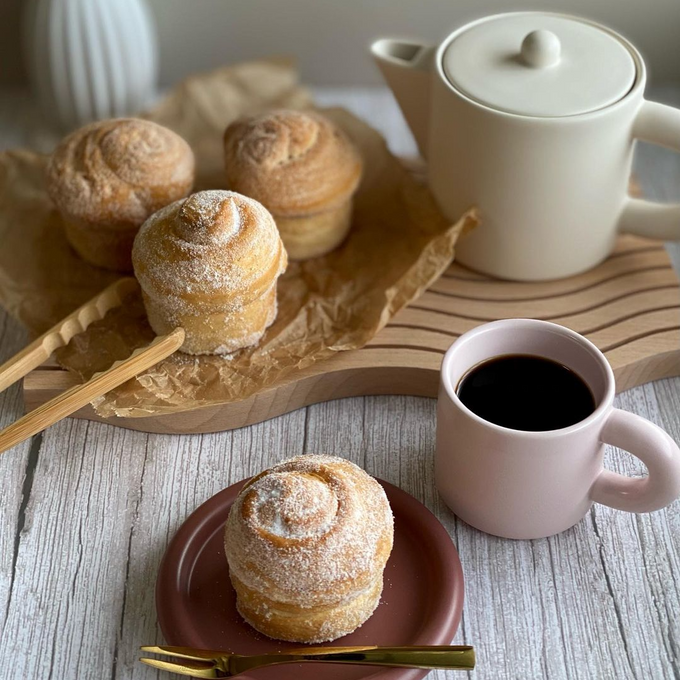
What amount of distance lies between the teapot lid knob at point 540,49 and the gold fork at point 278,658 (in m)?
0.75

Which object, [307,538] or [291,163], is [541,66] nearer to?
[291,163]

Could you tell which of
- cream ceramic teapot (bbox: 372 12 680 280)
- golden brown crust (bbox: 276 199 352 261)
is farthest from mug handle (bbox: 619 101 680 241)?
golden brown crust (bbox: 276 199 352 261)

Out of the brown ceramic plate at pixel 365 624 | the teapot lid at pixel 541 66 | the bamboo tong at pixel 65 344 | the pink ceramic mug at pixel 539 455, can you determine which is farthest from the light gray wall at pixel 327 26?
the brown ceramic plate at pixel 365 624

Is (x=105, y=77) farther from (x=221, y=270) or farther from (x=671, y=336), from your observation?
(x=671, y=336)

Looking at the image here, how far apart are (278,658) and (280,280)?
24.4 inches

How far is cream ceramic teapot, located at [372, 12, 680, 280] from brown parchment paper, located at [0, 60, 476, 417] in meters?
0.06

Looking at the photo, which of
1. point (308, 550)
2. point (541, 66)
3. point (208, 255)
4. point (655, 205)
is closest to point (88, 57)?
point (208, 255)

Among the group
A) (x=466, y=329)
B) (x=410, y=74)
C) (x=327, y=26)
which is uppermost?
(x=410, y=74)

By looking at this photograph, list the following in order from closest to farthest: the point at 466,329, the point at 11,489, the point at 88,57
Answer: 1. the point at 11,489
2. the point at 466,329
3. the point at 88,57

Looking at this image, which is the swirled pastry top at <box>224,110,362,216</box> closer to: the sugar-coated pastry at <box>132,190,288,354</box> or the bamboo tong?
the sugar-coated pastry at <box>132,190,288,354</box>

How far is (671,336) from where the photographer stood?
123 centimetres

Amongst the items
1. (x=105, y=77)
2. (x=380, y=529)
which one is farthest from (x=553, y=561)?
(x=105, y=77)

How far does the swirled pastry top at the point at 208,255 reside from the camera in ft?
3.73

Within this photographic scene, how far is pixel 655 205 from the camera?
131 cm
